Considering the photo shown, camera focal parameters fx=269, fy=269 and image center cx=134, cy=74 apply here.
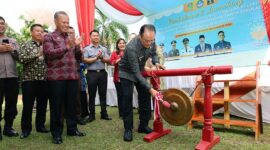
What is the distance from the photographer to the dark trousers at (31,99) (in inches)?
127

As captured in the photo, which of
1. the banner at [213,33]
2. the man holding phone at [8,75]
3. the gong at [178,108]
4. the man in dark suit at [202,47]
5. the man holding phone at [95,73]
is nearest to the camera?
the gong at [178,108]

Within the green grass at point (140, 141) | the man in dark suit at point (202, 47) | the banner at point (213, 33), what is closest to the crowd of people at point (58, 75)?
the green grass at point (140, 141)

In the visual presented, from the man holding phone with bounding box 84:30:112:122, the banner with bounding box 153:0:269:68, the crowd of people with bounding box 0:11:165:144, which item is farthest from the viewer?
the banner with bounding box 153:0:269:68

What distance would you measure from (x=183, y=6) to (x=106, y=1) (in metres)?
1.76

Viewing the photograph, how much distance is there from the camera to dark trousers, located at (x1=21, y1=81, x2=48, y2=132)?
10.6 feet

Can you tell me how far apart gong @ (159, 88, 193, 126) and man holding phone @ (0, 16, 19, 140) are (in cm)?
184

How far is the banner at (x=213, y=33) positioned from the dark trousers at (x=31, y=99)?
3.05 m

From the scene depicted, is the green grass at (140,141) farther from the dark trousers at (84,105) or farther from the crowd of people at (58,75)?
the dark trousers at (84,105)

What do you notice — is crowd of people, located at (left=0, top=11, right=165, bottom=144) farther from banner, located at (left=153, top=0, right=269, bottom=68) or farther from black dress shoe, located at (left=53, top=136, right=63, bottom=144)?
banner, located at (left=153, top=0, right=269, bottom=68)

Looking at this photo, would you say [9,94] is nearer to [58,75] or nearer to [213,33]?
[58,75]

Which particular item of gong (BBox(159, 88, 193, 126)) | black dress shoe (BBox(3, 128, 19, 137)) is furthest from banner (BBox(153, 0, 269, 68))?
Result: black dress shoe (BBox(3, 128, 19, 137))

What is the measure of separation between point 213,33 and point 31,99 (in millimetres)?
3382

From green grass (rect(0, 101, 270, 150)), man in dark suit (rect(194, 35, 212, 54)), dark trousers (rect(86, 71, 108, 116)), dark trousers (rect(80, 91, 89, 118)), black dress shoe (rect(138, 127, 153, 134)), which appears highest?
man in dark suit (rect(194, 35, 212, 54))

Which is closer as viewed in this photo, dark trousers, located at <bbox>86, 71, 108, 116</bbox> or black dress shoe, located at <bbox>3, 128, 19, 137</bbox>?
black dress shoe, located at <bbox>3, 128, 19, 137</bbox>
